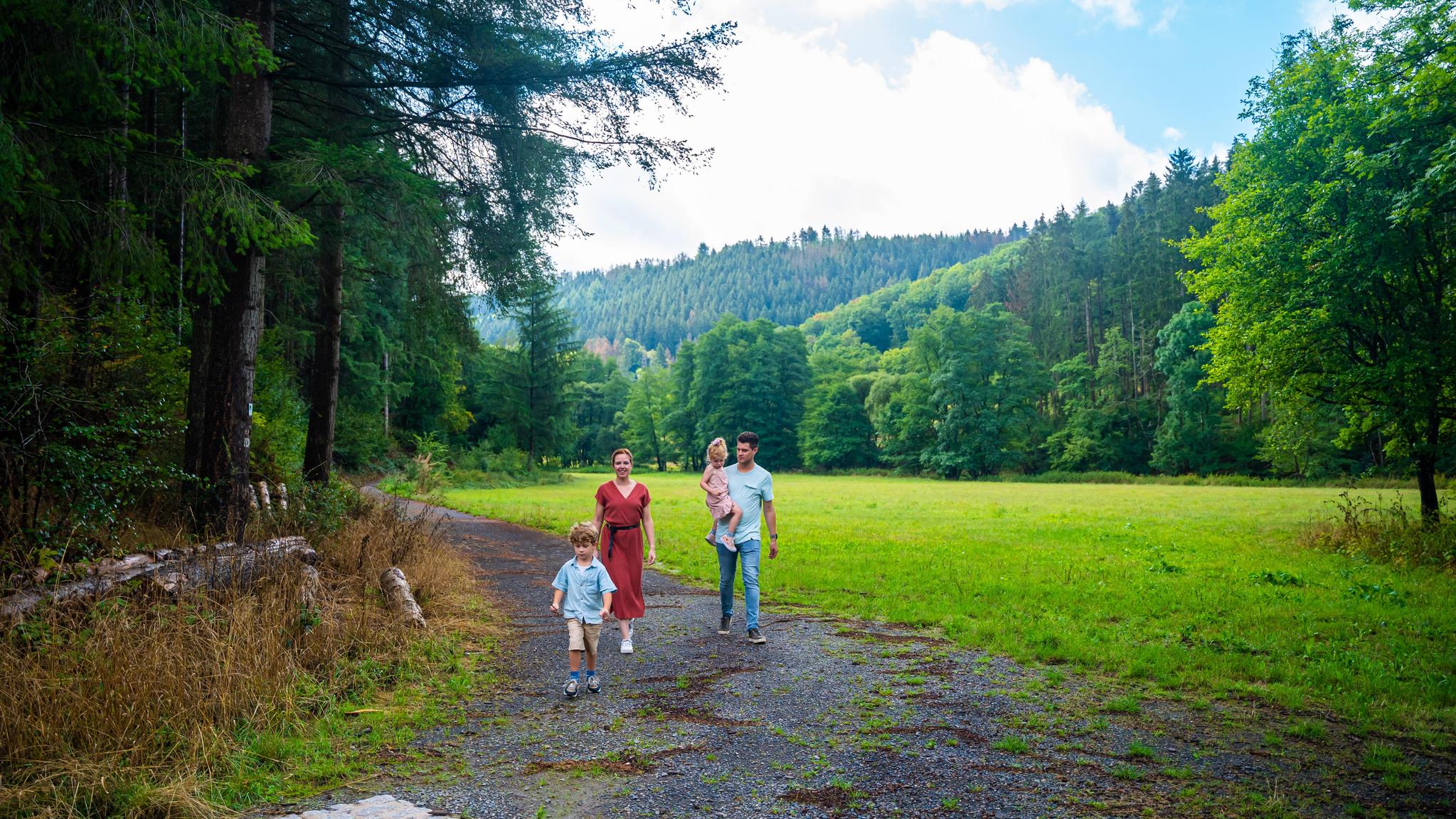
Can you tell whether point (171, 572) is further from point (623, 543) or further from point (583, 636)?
point (623, 543)

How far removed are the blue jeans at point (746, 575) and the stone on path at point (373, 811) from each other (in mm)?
4060

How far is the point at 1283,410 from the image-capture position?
18031 mm

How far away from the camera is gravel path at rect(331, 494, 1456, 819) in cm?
386

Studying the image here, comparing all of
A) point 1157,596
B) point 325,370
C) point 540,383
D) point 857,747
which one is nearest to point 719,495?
point 857,747

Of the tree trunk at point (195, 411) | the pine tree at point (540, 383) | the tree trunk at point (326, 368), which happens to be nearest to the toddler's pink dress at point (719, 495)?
the tree trunk at point (195, 411)

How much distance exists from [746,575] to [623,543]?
143 centimetres

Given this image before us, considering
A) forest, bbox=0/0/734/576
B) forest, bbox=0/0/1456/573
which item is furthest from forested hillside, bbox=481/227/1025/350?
forest, bbox=0/0/734/576

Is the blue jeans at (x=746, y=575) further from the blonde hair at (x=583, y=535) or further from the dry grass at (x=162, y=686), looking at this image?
the dry grass at (x=162, y=686)

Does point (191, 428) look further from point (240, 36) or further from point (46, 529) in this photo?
point (240, 36)

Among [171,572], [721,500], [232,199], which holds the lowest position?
[171,572]

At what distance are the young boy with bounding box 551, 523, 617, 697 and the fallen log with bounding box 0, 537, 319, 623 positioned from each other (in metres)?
2.58

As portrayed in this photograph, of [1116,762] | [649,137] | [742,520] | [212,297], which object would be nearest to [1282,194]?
[649,137]

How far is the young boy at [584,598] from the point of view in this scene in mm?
5809

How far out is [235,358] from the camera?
824cm
